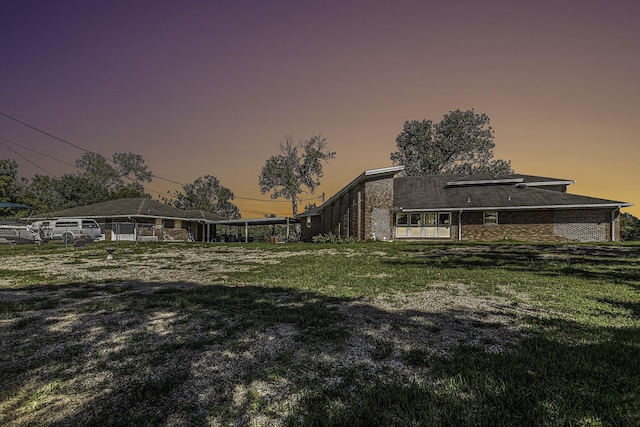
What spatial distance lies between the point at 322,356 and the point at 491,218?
77.3 feet

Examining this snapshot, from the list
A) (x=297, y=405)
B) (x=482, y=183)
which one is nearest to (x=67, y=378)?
(x=297, y=405)

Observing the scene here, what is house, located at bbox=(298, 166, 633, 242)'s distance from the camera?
815 inches

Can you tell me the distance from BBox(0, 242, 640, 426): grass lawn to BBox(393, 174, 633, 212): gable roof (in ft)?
58.2

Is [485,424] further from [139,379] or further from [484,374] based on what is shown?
[139,379]

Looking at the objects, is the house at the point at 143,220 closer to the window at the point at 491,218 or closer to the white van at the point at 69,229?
the white van at the point at 69,229

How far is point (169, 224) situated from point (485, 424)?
33.3 metres

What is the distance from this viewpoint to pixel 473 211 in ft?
74.9

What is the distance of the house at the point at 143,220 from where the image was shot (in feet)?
91.7

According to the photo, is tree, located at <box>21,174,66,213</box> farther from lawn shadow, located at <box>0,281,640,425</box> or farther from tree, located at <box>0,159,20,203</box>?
Result: lawn shadow, located at <box>0,281,640,425</box>

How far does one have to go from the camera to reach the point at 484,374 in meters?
2.53

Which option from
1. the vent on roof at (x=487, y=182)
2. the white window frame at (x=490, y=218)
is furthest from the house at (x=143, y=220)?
the white window frame at (x=490, y=218)

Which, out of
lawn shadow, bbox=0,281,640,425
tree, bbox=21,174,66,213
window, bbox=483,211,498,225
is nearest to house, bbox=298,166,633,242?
window, bbox=483,211,498,225

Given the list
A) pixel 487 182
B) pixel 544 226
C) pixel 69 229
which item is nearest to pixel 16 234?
pixel 69 229

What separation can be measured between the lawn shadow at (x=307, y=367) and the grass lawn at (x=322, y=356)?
0.05ft
